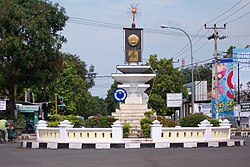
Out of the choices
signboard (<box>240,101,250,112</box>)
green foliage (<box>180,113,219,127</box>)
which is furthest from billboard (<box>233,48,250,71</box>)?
green foliage (<box>180,113,219,127</box>)

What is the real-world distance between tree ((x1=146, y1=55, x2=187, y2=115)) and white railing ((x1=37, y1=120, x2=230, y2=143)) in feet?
112

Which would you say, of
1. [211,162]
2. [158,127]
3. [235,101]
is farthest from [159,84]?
[211,162]

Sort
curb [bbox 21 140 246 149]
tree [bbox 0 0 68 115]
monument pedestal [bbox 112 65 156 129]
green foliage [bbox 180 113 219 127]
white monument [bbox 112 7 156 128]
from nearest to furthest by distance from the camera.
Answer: curb [bbox 21 140 246 149] < green foliage [bbox 180 113 219 127] < white monument [bbox 112 7 156 128] < monument pedestal [bbox 112 65 156 129] < tree [bbox 0 0 68 115]

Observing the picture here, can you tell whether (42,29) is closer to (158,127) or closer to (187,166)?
(158,127)

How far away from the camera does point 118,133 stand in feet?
77.0

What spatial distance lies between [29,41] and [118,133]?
15101mm

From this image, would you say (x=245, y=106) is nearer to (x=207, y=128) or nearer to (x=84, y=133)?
(x=207, y=128)

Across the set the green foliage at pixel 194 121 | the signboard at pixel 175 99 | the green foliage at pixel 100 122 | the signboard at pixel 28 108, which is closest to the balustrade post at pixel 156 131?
the green foliage at pixel 100 122

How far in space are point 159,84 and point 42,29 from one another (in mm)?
26699

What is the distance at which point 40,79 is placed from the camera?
38.4m

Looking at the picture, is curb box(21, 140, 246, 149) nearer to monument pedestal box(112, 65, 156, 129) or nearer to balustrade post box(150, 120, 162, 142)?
balustrade post box(150, 120, 162, 142)

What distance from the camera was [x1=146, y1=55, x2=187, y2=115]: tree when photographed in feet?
194

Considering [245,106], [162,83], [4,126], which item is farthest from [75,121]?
[162,83]

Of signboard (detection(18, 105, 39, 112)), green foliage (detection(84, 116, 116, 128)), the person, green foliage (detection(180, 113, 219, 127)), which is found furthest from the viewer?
signboard (detection(18, 105, 39, 112))
